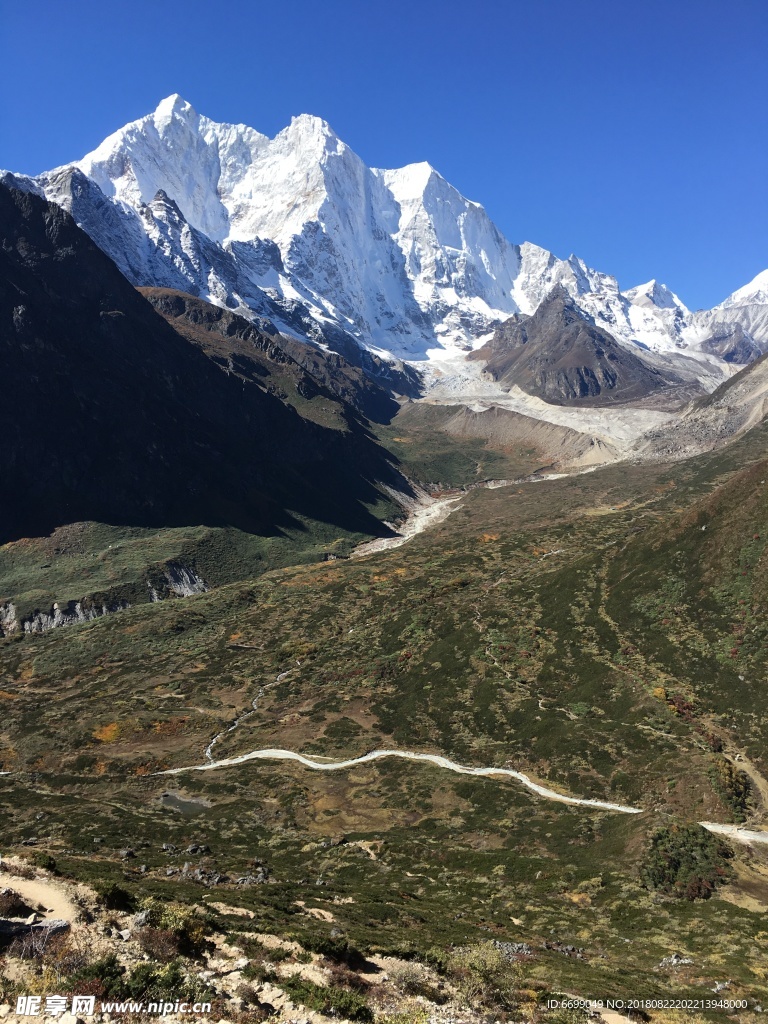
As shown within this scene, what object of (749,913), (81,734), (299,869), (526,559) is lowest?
(749,913)

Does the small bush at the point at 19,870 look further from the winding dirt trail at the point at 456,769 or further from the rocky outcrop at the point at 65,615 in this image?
the rocky outcrop at the point at 65,615

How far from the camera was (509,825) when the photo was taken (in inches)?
2945

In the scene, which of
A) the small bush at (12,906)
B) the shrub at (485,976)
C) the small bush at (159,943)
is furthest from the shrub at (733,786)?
the small bush at (12,906)

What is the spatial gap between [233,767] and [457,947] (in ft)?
222

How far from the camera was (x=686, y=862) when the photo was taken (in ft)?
196

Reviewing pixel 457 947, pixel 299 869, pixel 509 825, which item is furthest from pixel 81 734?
pixel 457 947

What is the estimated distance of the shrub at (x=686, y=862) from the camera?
Answer: 5684cm

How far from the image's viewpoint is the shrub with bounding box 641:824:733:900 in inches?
2238

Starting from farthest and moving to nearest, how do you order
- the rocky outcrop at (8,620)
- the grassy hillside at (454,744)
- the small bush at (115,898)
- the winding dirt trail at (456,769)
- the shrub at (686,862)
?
the rocky outcrop at (8,620)
the winding dirt trail at (456,769)
the shrub at (686,862)
the grassy hillside at (454,744)
the small bush at (115,898)

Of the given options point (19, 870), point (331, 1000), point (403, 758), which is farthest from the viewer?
point (403, 758)

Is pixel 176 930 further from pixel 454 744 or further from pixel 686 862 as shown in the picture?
pixel 454 744

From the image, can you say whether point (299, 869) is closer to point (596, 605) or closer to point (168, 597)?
point (596, 605)

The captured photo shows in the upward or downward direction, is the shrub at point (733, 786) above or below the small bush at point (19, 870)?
below

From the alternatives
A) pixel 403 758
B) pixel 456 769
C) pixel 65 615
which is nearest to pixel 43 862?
pixel 456 769
